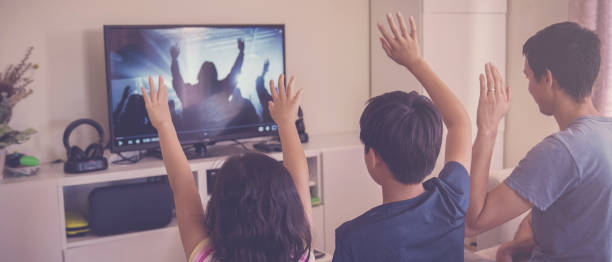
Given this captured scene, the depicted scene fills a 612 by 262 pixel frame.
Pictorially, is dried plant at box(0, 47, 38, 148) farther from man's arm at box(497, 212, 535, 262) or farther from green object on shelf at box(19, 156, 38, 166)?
man's arm at box(497, 212, 535, 262)

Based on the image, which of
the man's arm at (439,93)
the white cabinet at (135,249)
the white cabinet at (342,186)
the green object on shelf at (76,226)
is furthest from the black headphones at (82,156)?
the man's arm at (439,93)

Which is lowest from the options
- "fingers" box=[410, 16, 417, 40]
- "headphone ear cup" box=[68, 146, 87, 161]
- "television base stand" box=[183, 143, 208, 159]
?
"television base stand" box=[183, 143, 208, 159]

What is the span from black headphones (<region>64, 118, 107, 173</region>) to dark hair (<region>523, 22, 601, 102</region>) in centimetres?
197

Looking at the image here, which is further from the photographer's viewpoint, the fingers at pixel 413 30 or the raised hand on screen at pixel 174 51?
the raised hand on screen at pixel 174 51

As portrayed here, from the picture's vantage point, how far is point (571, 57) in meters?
1.61

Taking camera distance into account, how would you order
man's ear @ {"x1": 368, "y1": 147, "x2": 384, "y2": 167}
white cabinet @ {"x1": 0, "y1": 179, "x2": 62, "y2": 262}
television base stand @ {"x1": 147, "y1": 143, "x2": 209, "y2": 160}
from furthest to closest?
television base stand @ {"x1": 147, "y1": 143, "x2": 209, "y2": 160} → white cabinet @ {"x1": 0, "y1": 179, "x2": 62, "y2": 262} → man's ear @ {"x1": 368, "y1": 147, "x2": 384, "y2": 167}

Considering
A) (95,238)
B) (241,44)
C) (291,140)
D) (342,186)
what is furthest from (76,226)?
(291,140)

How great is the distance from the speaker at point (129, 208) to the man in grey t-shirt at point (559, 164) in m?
1.61

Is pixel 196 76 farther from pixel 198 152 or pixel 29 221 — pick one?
pixel 29 221

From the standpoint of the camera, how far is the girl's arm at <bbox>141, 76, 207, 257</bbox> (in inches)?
52.7

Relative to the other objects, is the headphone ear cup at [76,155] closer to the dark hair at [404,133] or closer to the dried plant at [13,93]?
the dried plant at [13,93]

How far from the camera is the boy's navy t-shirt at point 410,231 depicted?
1194 mm

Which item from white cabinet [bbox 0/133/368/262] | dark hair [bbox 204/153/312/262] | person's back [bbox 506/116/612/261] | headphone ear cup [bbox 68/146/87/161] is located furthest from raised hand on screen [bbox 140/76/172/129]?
headphone ear cup [bbox 68/146/87/161]

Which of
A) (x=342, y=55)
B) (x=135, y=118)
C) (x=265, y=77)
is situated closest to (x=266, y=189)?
(x=135, y=118)
